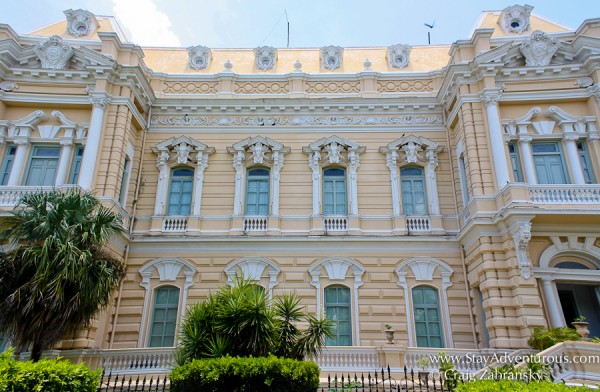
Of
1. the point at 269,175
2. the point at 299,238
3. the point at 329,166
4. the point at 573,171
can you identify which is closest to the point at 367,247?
the point at 299,238

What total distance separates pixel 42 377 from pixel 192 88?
1361 centimetres

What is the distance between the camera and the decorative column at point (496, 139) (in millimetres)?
14064

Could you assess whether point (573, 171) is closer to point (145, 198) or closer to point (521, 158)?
point (521, 158)

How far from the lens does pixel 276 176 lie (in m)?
16.7

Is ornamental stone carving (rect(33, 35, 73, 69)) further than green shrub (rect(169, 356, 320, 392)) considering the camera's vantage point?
Yes

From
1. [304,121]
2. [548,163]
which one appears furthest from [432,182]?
[304,121]

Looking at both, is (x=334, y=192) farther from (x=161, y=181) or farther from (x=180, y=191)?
(x=161, y=181)

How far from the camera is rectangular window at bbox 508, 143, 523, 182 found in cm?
1495

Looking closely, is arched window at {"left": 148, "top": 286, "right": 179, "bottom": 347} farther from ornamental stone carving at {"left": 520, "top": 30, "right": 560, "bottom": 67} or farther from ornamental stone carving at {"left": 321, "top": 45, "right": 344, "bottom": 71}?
ornamental stone carving at {"left": 520, "top": 30, "right": 560, "bottom": 67}

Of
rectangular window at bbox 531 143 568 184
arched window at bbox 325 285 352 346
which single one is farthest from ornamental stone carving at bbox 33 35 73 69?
rectangular window at bbox 531 143 568 184

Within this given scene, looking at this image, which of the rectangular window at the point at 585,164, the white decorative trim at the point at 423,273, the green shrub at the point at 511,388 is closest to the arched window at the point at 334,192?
the white decorative trim at the point at 423,273

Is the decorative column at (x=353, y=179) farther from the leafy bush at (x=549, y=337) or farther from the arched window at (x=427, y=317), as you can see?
the leafy bush at (x=549, y=337)

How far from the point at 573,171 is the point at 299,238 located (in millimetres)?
9624

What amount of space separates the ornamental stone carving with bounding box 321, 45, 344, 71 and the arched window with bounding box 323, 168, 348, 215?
5.14 meters
